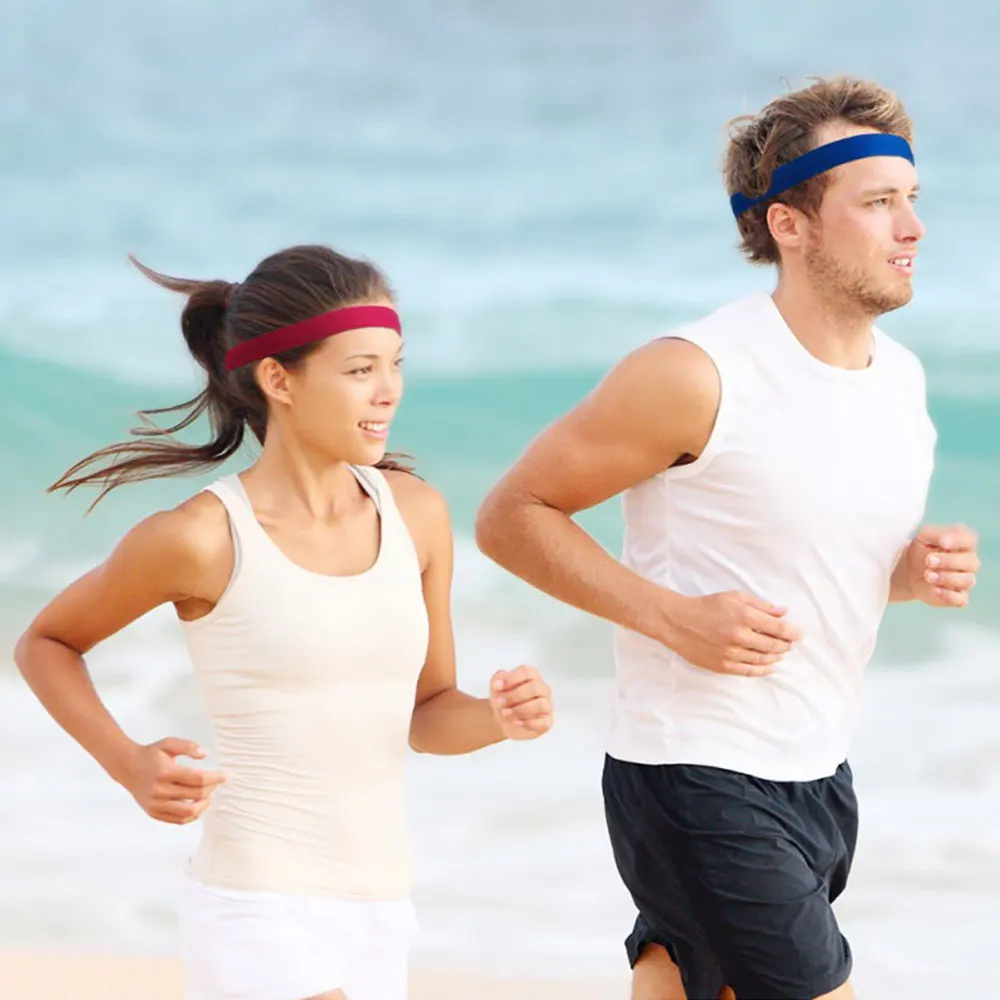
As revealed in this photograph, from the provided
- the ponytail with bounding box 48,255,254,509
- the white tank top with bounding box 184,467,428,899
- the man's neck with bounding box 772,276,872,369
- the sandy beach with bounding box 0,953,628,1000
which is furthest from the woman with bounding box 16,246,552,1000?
the sandy beach with bounding box 0,953,628,1000

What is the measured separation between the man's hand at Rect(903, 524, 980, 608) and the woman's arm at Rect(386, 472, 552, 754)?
769mm

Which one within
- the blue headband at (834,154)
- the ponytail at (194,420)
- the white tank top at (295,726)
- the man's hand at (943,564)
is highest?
the blue headband at (834,154)

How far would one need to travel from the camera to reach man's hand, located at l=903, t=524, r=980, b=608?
10.0 feet

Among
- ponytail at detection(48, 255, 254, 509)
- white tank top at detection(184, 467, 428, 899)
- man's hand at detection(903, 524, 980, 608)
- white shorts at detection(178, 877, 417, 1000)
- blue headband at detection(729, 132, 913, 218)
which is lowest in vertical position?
white shorts at detection(178, 877, 417, 1000)

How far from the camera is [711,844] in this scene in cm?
295

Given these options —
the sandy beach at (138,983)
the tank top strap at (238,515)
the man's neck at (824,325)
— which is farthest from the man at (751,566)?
the sandy beach at (138,983)

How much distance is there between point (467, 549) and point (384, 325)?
7.99m

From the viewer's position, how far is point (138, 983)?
6.07 m

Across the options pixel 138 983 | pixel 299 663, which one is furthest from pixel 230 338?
pixel 138 983

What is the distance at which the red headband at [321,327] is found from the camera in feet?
9.88

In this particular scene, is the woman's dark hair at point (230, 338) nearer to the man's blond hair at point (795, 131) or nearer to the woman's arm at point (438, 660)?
the woman's arm at point (438, 660)

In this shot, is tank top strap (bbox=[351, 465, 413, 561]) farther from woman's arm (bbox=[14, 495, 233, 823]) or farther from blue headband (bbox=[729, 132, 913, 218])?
blue headband (bbox=[729, 132, 913, 218])

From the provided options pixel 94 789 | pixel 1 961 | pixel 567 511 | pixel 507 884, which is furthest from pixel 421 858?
pixel 567 511

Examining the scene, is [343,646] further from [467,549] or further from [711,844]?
[467,549]
